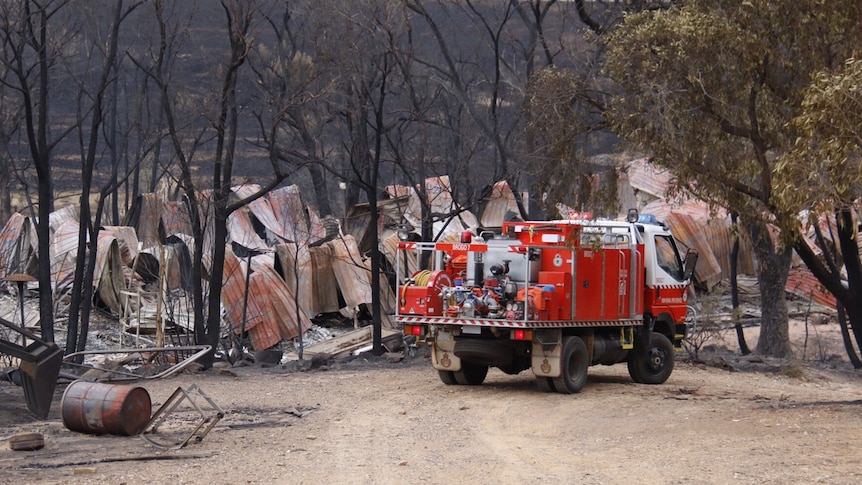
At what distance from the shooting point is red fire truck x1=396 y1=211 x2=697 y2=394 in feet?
48.7

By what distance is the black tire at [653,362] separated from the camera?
56.0 feet

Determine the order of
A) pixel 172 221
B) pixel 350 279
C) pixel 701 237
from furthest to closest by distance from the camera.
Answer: pixel 701 237
pixel 172 221
pixel 350 279

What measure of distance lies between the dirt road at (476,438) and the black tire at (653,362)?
0.29 m

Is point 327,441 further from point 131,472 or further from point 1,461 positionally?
point 1,461

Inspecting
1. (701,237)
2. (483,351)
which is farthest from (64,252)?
(701,237)

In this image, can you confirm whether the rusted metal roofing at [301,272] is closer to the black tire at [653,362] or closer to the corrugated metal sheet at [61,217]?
the corrugated metal sheet at [61,217]

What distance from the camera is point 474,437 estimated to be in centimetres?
1159

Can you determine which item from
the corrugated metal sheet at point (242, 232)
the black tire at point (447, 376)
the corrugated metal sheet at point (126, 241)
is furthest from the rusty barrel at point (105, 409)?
the corrugated metal sheet at point (242, 232)

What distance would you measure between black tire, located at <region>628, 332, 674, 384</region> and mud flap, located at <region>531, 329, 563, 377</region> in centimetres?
251

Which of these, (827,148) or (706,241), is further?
(706,241)

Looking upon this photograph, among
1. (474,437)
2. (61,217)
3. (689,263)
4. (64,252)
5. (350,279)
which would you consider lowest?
(474,437)

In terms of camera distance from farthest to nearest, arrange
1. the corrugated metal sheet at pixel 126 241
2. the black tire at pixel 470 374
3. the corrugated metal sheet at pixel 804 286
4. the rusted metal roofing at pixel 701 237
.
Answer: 1. the rusted metal roofing at pixel 701 237
2. the corrugated metal sheet at pixel 804 286
3. the corrugated metal sheet at pixel 126 241
4. the black tire at pixel 470 374

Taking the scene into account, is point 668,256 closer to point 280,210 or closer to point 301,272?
point 301,272

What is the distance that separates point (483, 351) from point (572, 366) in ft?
4.66
